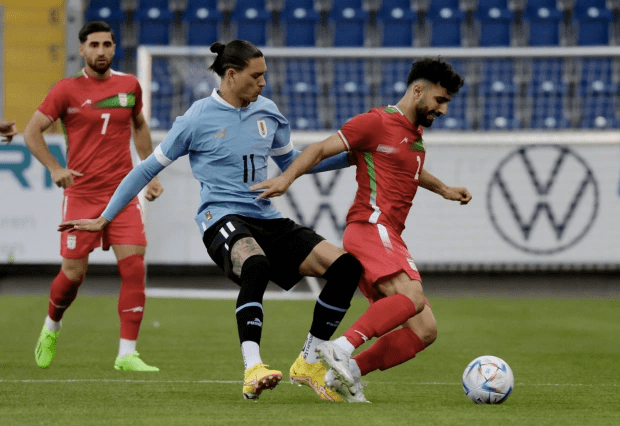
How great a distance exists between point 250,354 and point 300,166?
85 centimetres

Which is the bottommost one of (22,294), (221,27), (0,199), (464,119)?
(22,294)

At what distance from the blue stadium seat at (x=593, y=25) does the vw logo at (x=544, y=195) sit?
3.77m

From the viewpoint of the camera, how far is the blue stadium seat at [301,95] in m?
10.5

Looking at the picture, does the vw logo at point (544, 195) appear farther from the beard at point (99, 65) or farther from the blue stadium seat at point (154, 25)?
the blue stadium seat at point (154, 25)

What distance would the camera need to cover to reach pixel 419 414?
4016 millimetres

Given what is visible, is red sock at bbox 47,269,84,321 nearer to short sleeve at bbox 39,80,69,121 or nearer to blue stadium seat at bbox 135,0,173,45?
short sleeve at bbox 39,80,69,121

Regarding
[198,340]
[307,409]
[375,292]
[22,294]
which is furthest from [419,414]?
[22,294]

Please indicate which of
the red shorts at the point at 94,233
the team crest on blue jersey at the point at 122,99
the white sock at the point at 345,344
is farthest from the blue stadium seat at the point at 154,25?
the white sock at the point at 345,344

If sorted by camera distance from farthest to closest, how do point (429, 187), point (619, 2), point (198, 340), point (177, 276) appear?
point (619, 2), point (177, 276), point (198, 340), point (429, 187)

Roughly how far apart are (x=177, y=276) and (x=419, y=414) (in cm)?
679

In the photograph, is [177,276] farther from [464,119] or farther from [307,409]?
[307,409]

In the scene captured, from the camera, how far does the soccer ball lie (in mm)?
4445

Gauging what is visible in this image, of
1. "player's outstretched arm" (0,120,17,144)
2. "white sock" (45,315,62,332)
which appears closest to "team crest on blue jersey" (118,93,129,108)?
"player's outstretched arm" (0,120,17,144)

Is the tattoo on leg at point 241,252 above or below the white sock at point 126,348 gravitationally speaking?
above
